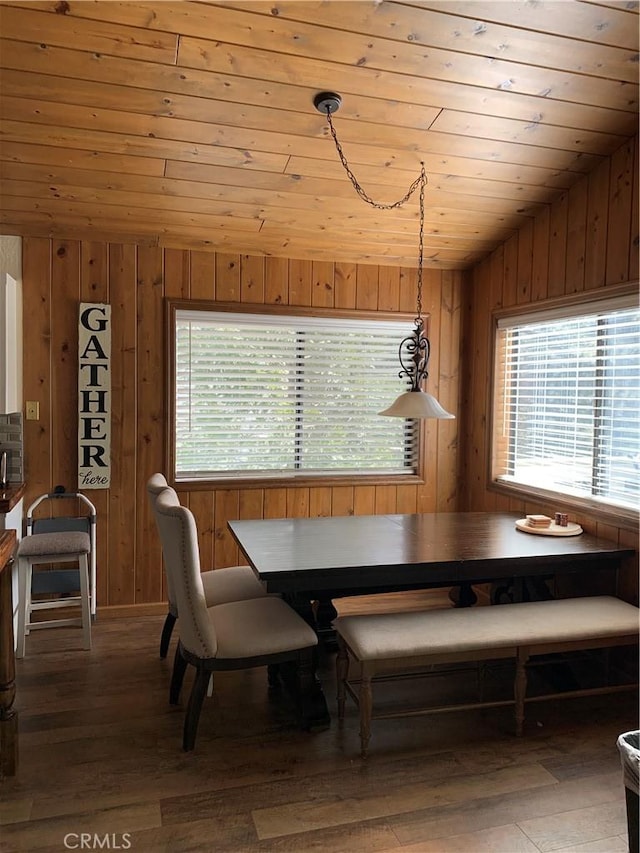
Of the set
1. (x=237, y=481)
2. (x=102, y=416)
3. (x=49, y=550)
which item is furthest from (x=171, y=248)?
(x=49, y=550)

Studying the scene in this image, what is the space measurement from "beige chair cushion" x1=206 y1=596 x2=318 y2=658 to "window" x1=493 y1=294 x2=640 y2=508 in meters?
1.77

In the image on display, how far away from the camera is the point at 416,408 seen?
113 inches

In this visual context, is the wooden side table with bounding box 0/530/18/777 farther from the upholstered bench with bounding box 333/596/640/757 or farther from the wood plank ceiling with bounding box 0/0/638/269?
the wood plank ceiling with bounding box 0/0/638/269

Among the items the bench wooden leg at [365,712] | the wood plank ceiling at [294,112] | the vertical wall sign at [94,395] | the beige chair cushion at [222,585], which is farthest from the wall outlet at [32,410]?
the bench wooden leg at [365,712]

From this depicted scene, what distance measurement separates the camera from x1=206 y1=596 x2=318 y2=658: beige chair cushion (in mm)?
2465

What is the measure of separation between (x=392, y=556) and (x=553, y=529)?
1.05 meters

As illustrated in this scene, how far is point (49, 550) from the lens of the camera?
10.7 feet

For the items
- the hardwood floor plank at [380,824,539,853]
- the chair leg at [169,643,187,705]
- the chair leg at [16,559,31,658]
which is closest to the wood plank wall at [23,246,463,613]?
the chair leg at [16,559,31,658]

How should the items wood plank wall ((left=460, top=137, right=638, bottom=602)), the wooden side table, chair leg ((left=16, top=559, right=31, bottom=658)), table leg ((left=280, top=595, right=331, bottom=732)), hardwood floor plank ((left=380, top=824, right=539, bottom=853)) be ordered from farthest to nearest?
1. chair leg ((left=16, top=559, right=31, bottom=658))
2. wood plank wall ((left=460, top=137, right=638, bottom=602))
3. table leg ((left=280, top=595, right=331, bottom=732))
4. the wooden side table
5. hardwood floor plank ((left=380, top=824, right=539, bottom=853))

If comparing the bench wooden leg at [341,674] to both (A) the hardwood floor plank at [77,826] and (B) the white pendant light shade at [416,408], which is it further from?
(B) the white pendant light shade at [416,408]

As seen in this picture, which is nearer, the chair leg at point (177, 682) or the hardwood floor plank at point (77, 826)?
the hardwood floor plank at point (77, 826)

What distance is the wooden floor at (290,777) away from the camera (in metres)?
2.00

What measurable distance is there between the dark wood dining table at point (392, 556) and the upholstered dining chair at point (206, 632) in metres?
0.17

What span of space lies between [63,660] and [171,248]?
2.44 metres
